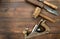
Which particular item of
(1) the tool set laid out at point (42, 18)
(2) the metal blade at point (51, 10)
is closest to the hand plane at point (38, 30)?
(1) the tool set laid out at point (42, 18)

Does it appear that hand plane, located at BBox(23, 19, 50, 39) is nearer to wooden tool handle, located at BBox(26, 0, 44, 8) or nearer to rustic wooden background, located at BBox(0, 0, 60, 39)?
rustic wooden background, located at BBox(0, 0, 60, 39)

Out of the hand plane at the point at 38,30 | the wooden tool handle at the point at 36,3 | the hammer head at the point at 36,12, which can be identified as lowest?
the hand plane at the point at 38,30

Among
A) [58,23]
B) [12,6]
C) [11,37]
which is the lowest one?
[11,37]

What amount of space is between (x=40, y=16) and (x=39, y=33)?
0.50ft

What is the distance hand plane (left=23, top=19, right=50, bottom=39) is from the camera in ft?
5.68

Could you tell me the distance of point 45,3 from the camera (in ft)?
5.98

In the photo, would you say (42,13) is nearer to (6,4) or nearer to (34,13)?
(34,13)

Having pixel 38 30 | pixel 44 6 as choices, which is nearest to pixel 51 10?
pixel 44 6

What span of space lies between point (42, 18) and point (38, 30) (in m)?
0.11

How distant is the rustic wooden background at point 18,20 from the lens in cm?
177

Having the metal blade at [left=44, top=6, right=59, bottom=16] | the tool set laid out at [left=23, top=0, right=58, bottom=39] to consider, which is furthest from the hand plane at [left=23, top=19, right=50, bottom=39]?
the metal blade at [left=44, top=6, right=59, bottom=16]

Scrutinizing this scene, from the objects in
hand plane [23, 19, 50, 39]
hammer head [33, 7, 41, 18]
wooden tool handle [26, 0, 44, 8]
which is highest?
wooden tool handle [26, 0, 44, 8]

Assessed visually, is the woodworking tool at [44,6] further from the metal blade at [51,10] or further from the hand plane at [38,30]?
the hand plane at [38,30]

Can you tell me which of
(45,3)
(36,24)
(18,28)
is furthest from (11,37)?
(45,3)
